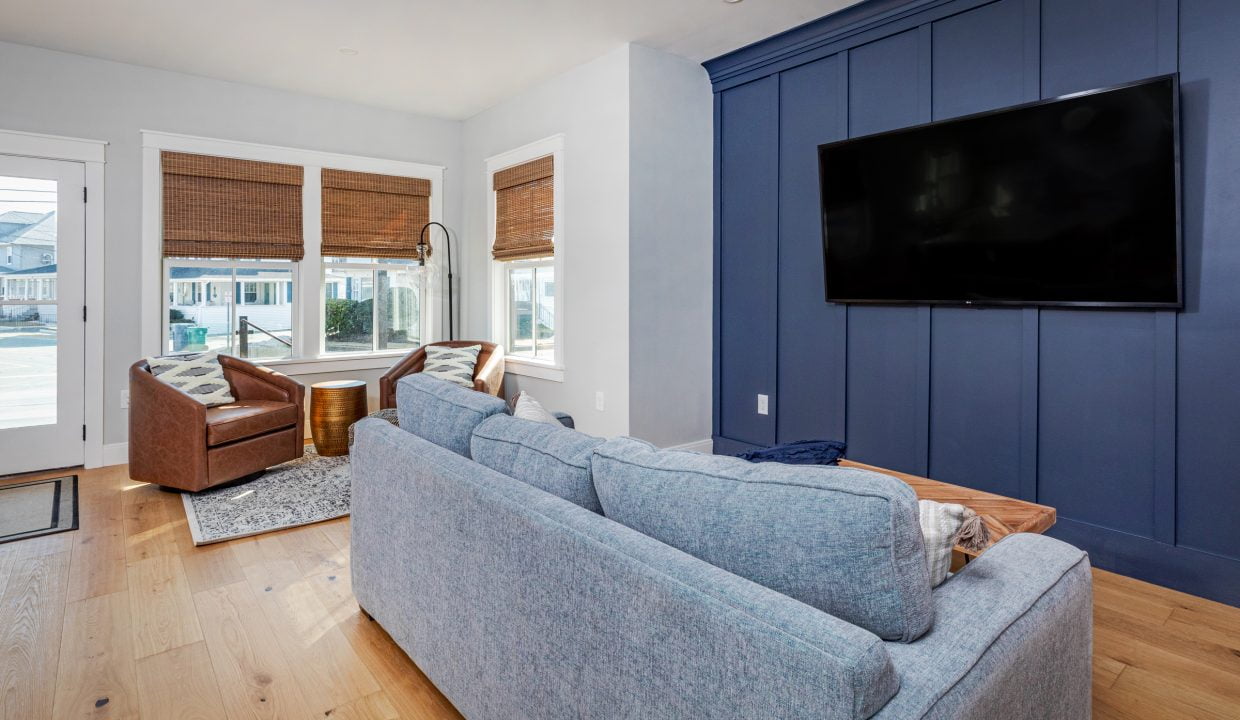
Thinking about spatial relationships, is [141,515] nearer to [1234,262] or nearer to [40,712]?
[40,712]

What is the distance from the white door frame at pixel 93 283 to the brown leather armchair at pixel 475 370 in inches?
65.8

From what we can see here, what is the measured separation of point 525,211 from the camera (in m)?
4.82

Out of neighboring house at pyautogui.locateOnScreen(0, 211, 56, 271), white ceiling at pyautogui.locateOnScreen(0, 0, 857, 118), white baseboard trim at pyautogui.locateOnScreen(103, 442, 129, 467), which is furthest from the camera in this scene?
white baseboard trim at pyautogui.locateOnScreen(103, 442, 129, 467)

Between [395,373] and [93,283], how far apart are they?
6.05ft

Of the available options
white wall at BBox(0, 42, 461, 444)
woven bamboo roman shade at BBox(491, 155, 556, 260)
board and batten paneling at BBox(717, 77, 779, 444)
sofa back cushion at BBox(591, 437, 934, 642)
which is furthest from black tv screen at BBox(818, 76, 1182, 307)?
white wall at BBox(0, 42, 461, 444)

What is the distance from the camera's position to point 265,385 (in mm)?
4102

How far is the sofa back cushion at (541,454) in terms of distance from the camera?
4.78ft

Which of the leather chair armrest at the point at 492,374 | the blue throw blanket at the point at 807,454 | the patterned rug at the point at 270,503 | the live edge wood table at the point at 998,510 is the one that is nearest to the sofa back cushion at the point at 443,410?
the blue throw blanket at the point at 807,454

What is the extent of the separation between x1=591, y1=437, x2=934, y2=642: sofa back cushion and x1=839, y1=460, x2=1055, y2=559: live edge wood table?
1024 millimetres

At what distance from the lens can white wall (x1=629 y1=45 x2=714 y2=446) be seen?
3.99 meters

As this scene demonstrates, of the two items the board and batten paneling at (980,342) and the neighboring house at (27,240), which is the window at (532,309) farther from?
the neighboring house at (27,240)

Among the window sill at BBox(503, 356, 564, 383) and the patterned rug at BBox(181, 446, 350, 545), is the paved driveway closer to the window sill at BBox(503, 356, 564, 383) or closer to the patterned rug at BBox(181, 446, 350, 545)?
the patterned rug at BBox(181, 446, 350, 545)

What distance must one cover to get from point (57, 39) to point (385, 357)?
8.83 feet

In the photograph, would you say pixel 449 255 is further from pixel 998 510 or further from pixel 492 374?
pixel 998 510
